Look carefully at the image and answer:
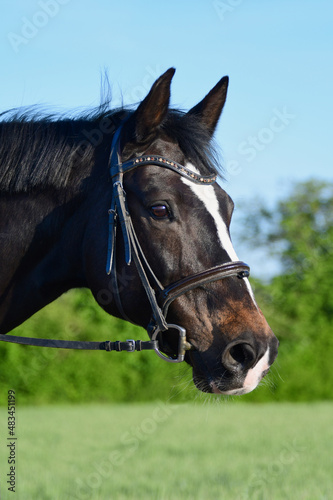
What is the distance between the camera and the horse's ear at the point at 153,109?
285 cm

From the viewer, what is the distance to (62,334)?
15.5 m

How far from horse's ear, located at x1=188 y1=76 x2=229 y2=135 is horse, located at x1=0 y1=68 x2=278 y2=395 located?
200 millimetres

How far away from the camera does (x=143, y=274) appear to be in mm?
2838

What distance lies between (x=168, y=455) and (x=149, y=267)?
6933mm

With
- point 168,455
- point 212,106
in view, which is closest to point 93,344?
point 212,106

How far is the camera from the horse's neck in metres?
3.02

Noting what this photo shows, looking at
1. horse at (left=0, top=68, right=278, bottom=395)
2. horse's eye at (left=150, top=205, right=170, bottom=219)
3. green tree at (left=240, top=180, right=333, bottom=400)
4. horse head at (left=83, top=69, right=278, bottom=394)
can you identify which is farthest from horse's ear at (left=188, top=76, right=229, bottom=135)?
green tree at (left=240, top=180, right=333, bottom=400)

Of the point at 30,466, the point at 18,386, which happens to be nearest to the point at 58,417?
the point at 18,386

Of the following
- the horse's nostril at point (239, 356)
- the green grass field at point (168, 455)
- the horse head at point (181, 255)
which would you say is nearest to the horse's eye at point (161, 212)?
the horse head at point (181, 255)

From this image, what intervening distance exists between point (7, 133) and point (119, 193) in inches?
30.7

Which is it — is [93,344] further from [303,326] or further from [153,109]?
[303,326]

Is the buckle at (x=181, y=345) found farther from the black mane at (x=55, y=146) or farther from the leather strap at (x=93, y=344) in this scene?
the black mane at (x=55, y=146)

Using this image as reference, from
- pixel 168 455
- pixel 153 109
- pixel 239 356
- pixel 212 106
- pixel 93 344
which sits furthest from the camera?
pixel 168 455

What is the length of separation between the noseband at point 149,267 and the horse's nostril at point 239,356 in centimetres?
21
